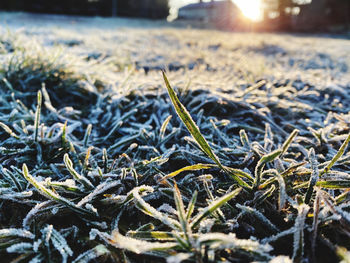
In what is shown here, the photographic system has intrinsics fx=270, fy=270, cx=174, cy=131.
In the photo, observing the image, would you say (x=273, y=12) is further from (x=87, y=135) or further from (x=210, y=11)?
(x=87, y=135)

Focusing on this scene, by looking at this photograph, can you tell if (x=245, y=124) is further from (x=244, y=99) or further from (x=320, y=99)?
(x=320, y=99)

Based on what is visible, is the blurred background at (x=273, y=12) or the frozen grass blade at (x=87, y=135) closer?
the frozen grass blade at (x=87, y=135)

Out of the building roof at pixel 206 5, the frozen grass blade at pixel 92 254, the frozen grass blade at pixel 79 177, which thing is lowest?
the frozen grass blade at pixel 92 254

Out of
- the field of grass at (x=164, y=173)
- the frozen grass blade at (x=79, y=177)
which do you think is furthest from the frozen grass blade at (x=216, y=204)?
the frozen grass blade at (x=79, y=177)

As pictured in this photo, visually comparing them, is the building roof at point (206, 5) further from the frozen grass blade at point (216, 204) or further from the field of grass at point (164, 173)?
the frozen grass blade at point (216, 204)

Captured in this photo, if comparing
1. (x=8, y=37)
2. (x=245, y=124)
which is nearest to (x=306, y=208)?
(x=245, y=124)

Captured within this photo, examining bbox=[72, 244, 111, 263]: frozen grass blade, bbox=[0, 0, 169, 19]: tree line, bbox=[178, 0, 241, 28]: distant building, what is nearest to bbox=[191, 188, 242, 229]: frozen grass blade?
bbox=[72, 244, 111, 263]: frozen grass blade

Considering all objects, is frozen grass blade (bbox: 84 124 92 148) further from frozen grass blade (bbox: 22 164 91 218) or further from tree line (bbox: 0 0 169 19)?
tree line (bbox: 0 0 169 19)
